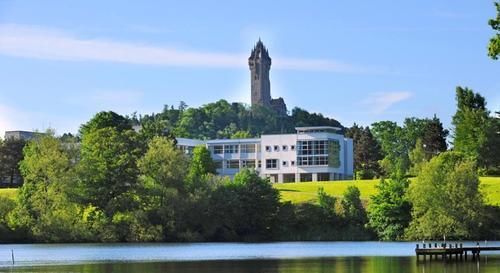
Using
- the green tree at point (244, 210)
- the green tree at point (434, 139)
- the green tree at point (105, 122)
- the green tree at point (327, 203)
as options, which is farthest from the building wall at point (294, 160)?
the green tree at point (244, 210)

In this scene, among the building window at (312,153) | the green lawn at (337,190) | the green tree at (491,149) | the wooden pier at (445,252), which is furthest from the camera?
the building window at (312,153)

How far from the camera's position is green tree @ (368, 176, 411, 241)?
385 feet

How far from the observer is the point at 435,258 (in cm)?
7944

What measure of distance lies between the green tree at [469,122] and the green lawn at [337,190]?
31.3 feet

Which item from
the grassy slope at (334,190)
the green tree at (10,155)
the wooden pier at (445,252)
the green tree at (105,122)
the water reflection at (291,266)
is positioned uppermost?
the green tree at (105,122)

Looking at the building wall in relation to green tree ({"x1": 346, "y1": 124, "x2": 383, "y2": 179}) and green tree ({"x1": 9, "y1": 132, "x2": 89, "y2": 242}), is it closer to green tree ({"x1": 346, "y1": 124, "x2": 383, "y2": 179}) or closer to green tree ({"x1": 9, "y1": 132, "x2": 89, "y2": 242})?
green tree ({"x1": 346, "y1": 124, "x2": 383, "y2": 179})

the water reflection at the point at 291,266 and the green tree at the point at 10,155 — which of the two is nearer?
the water reflection at the point at 291,266

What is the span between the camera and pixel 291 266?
67625mm

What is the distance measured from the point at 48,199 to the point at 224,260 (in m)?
→ 44.9

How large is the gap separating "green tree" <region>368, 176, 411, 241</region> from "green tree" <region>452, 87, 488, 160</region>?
32.4 m

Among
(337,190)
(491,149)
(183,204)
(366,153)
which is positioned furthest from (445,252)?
(366,153)

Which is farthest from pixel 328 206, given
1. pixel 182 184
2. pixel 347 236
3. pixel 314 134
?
pixel 314 134

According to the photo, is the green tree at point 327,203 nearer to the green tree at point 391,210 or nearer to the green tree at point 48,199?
the green tree at point 391,210

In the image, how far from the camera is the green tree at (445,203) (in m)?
112
